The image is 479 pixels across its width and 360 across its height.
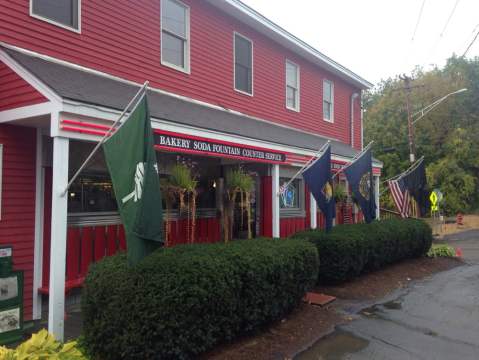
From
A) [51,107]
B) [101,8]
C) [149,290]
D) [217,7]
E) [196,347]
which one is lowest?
[196,347]

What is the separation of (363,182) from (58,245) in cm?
707

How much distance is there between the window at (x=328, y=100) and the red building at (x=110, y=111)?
3072 millimetres

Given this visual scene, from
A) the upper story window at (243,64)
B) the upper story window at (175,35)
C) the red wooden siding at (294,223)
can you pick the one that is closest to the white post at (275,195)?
the red wooden siding at (294,223)

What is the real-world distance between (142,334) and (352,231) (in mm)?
6076

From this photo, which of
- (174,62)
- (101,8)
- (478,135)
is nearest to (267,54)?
(174,62)

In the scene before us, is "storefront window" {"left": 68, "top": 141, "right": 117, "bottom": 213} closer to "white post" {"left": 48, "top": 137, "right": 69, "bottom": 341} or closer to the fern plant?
"white post" {"left": 48, "top": 137, "right": 69, "bottom": 341}

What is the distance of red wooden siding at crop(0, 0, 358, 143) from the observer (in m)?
6.95

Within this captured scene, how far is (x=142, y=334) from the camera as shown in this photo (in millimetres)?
4281

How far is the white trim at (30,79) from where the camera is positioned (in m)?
5.26

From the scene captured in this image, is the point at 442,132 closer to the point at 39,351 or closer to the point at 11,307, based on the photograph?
the point at 11,307

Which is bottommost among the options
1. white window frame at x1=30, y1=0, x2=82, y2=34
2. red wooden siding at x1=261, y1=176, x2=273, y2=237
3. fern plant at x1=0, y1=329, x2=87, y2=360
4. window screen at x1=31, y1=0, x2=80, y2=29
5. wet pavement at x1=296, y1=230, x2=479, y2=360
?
wet pavement at x1=296, y1=230, x2=479, y2=360

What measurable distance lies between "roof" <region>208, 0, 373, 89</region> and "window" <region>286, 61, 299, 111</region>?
19.6 inches

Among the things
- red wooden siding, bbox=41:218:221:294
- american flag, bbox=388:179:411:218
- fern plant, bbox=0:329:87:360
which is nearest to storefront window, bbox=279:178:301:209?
american flag, bbox=388:179:411:218

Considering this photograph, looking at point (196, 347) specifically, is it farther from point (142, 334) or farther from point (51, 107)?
point (51, 107)
